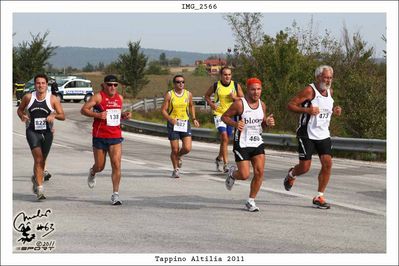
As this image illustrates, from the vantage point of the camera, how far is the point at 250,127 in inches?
398

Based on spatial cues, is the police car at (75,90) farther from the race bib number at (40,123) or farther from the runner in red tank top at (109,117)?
the runner in red tank top at (109,117)

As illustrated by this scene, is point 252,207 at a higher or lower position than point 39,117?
lower

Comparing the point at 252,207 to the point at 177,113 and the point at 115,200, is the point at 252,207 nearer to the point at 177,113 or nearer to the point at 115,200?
the point at 115,200

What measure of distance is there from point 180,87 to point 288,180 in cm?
335

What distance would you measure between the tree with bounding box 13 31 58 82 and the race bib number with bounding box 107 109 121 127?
42.9m

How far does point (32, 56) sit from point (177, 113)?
41.5 meters

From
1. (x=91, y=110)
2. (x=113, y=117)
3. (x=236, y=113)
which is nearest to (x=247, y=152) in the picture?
(x=236, y=113)

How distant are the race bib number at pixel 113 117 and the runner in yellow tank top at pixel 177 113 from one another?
2.93m

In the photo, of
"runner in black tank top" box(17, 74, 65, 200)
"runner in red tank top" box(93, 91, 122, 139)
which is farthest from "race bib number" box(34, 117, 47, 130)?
"runner in red tank top" box(93, 91, 122, 139)

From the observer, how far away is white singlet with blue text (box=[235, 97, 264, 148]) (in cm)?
1005

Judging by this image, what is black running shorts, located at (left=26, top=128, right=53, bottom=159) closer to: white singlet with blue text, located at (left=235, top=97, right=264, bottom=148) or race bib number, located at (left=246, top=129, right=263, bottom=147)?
white singlet with blue text, located at (left=235, top=97, right=264, bottom=148)

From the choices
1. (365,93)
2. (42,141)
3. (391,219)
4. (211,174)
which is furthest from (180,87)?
(365,93)

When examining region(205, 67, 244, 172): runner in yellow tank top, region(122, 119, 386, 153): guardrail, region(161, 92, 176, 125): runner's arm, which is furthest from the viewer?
region(122, 119, 386, 153): guardrail

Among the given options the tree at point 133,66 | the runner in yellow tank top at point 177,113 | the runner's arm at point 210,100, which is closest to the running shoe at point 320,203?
the runner in yellow tank top at point 177,113
